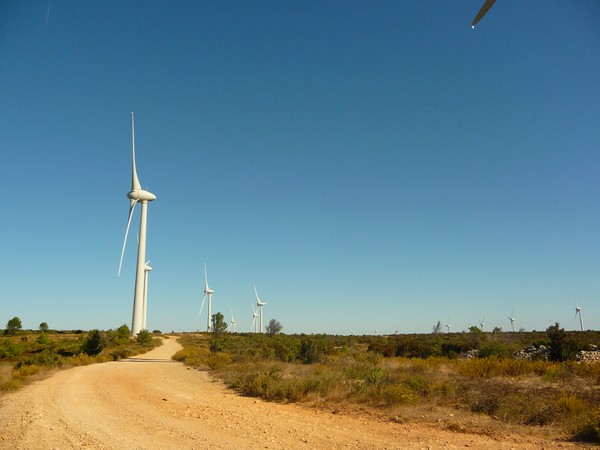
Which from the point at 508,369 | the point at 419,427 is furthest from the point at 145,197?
the point at 419,427

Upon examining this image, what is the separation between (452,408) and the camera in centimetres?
1214

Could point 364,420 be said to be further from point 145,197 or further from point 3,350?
point 145,197

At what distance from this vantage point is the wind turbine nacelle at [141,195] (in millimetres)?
57562

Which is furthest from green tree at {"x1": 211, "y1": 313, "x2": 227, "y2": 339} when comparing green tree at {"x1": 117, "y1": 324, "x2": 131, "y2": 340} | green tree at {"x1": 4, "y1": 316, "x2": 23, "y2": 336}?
green tree at {"x1": 4, "y1": 316, "x2": 23, "y2": 336}

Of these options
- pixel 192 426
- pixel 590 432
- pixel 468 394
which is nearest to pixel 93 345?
pixel 192 426

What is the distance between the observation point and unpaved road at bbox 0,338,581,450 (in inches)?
344

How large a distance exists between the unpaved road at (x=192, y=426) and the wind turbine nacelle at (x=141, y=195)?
4419 centimetres

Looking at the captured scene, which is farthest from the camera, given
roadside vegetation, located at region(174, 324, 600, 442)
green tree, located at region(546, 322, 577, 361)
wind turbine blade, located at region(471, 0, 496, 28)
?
green tree, located at region(546, 322, 577, 361)

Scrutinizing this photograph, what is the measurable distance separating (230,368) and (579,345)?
80.4 ft

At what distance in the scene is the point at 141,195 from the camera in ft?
190

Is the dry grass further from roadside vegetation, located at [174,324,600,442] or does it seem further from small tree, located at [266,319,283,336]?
small tree, located at [266,319,283,336]

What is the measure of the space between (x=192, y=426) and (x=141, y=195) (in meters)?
52.0

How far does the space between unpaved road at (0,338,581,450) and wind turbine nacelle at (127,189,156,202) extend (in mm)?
44189

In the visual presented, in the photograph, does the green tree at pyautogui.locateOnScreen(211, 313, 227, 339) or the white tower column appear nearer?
the green tree at pyautogui.locateOnScreen(211, 313, 227, 339)
